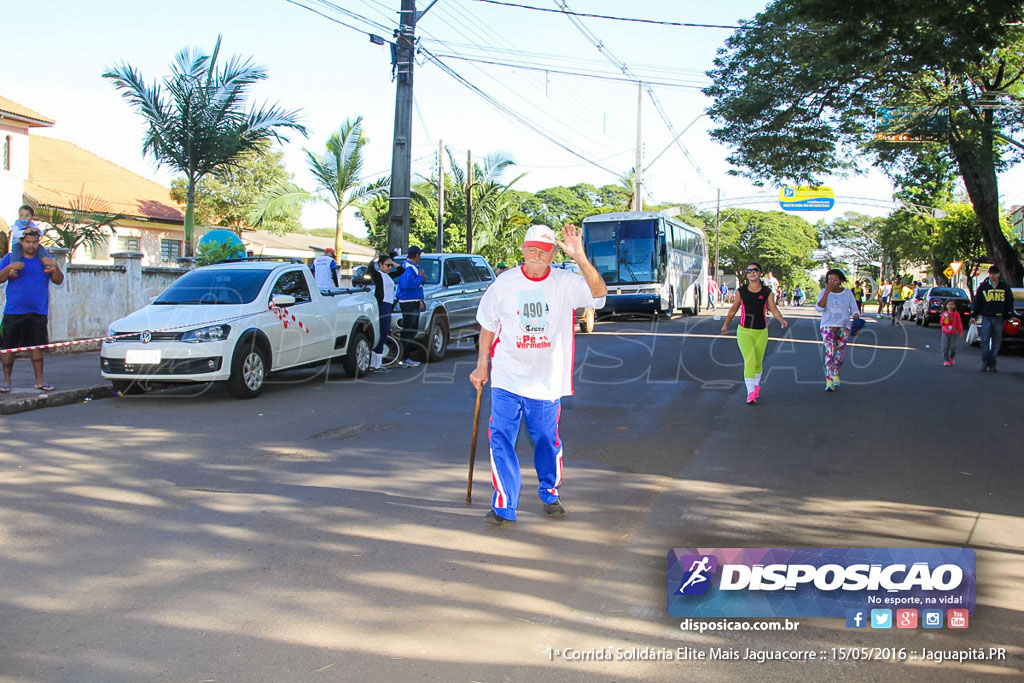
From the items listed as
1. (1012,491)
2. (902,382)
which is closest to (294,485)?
(1012,491)

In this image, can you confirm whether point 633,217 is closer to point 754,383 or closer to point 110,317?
point 110,317

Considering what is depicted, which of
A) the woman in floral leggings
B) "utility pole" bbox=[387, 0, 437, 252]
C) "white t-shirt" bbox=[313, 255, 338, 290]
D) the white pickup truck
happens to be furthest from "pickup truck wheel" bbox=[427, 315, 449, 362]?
the woman in floral leggings

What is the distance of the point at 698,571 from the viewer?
3.74 m

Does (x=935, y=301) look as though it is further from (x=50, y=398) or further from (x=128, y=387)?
(x=50, y=398)

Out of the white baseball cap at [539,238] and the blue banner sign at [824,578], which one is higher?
the white baseball cap at [539,238]

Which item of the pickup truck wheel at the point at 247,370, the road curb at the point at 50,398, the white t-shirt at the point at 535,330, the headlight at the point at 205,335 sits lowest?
the road curb at the point at 50,398

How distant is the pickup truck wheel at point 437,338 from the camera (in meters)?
15.5

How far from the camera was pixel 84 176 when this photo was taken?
1399 inches

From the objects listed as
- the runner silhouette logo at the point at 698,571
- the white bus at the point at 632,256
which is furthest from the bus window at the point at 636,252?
the runner silhouette logo at the point at 698,571

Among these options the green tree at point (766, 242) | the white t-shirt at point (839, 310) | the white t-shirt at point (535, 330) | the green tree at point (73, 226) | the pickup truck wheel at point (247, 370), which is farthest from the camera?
the green tree at point (766, 242)

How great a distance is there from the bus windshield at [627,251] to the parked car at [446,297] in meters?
13.5

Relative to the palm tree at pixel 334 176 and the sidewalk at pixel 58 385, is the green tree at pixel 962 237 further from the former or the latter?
the sidewalk at pixel 58 385

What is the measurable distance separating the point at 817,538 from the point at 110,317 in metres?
15.2

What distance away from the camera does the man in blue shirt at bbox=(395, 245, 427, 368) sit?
47.8 ft
